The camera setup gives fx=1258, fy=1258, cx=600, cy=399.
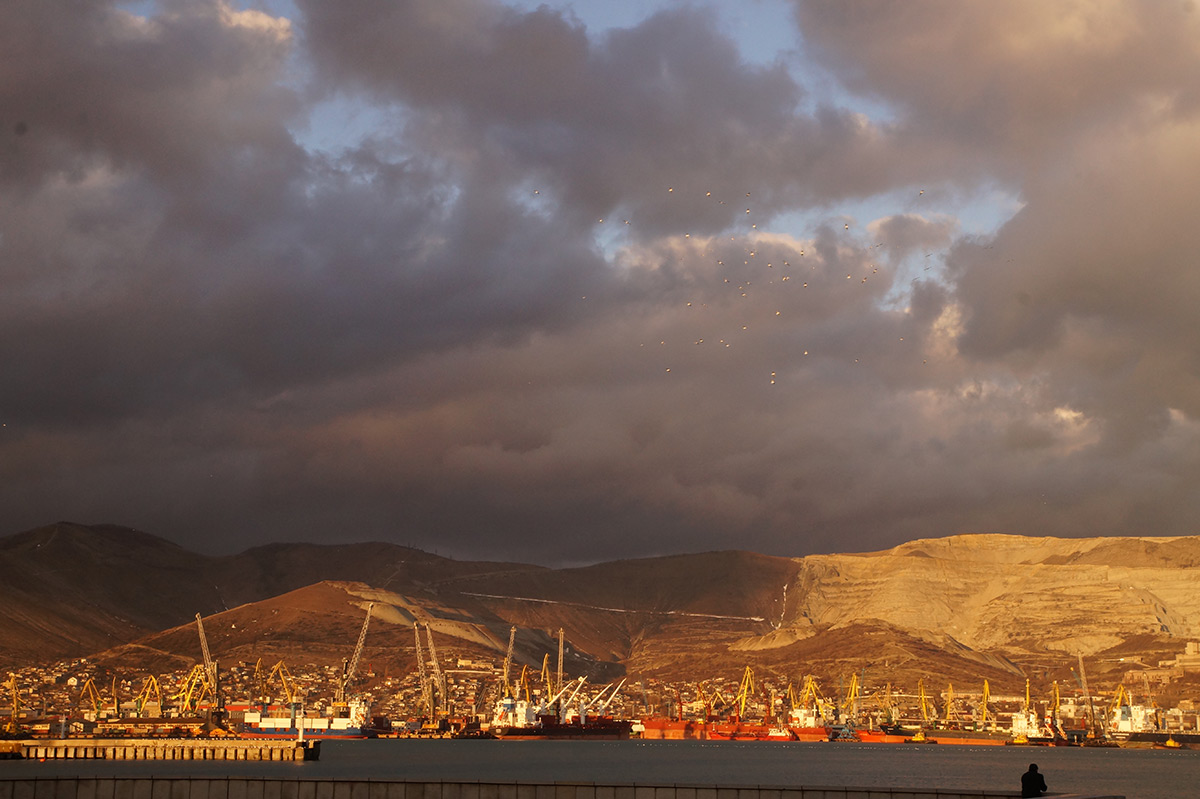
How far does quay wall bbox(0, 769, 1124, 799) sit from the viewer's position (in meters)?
49.3

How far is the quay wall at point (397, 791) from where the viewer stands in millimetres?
49281

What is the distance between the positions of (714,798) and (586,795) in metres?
5.20

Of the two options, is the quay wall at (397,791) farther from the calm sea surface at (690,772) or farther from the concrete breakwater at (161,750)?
the concrete breakwater at (161,750)

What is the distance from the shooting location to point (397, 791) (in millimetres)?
52469

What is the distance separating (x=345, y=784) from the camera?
175 ft

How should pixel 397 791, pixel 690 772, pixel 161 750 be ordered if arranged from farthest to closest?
pixel 161 750
pixel 690 772
pixel 397 791

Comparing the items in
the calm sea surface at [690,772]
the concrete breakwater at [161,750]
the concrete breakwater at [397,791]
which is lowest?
the calm sea surface at [690,772]

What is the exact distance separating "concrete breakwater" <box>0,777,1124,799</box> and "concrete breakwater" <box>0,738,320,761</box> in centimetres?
12557

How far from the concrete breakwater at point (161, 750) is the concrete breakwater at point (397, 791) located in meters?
126

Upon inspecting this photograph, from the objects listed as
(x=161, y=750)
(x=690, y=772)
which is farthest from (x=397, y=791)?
A: (x=161, y=750)

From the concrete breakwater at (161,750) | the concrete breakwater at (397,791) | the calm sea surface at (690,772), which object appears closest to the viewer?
the concrete breakwater at (397,791)

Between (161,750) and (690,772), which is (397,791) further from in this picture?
(161,750)

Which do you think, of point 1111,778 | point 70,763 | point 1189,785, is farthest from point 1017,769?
point 70,763

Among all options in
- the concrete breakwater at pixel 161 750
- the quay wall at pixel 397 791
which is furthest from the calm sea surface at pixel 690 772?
the quay wall at pixel 397 791
